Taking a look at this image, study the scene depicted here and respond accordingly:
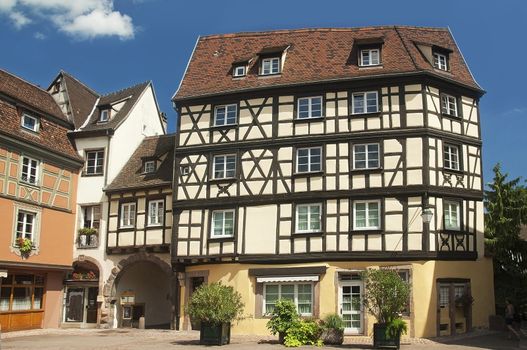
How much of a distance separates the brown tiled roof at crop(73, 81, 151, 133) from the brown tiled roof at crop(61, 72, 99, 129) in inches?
14.0

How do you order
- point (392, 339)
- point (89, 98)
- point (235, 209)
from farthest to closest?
1. point (89, 98)
2. point (235, 209)
3. point (392, 339)

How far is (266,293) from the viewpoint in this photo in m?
25.3

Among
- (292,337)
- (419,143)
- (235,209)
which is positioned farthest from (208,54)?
(292,337)

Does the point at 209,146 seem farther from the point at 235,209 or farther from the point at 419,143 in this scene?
the point at 419,143

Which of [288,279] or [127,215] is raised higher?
[127,215]

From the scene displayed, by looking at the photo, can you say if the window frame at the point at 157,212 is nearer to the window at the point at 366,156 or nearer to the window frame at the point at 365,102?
the window at the point at 366,156

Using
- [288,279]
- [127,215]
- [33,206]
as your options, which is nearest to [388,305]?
[288,279]

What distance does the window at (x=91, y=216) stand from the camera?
3027 centimetres

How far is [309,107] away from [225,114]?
12.2 ft

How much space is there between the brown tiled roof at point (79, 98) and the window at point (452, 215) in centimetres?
1841

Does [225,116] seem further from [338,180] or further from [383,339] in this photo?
[383,339]

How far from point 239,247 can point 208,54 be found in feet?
31.7

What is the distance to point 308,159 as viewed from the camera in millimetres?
25531

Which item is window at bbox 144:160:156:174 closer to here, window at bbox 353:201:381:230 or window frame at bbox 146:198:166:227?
window frame at bbox 146:198:166:227
